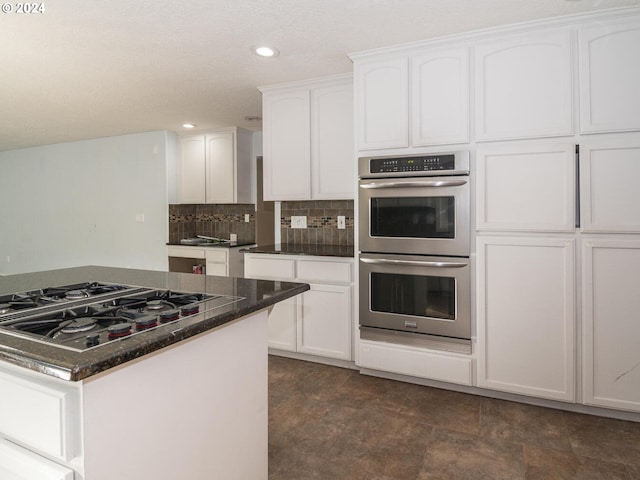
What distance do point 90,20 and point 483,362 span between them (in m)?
3.19

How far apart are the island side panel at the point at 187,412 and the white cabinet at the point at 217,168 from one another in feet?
11.8

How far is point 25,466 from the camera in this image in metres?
1.00

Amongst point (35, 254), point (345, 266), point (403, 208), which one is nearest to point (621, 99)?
point (403, 208)

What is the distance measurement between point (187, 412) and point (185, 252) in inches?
156

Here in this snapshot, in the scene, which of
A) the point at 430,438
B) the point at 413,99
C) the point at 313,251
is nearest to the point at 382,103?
the point at 413,99

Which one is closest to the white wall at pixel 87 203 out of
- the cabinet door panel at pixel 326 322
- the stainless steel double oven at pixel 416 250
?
the cabinet door panel at pixel 326 322

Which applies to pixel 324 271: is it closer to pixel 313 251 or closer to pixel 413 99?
pixel 313 251

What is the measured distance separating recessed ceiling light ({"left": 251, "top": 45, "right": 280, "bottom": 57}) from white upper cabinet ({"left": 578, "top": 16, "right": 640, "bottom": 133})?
1.89 metres

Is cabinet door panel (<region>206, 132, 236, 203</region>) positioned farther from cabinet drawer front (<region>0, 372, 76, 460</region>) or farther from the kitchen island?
cabinet drawer front (<region>0, 372, 76, 460</region>)

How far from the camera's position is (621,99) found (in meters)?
2.20

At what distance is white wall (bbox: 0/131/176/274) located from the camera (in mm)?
5227

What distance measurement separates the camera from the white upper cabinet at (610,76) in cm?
218

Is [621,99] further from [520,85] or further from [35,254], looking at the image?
[35,254]

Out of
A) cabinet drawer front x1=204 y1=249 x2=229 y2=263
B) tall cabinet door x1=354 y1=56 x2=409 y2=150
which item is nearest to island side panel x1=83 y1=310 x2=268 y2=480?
tall cabinet door x1=354 y1=56 x2=409 y2=150
